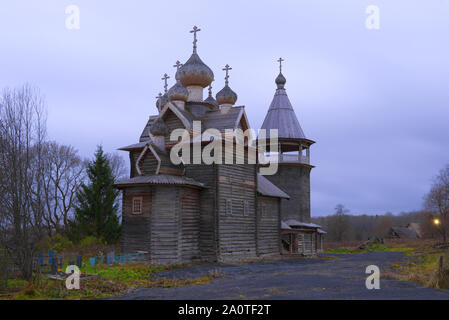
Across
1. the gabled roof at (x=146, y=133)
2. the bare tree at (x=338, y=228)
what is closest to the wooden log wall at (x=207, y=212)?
the gabled roof at (x=146, y=133)

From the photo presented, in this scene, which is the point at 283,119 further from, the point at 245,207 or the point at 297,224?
the point at 245,207

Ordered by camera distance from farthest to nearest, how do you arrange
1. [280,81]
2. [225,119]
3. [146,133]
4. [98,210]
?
[280,81] < [98,210] < [146,133] < [225,119]

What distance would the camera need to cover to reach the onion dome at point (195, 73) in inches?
1217

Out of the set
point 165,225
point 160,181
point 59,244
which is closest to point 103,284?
point 165,225

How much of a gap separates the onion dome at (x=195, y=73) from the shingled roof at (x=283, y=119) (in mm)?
12782

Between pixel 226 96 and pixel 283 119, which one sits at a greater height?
pixel 283 119

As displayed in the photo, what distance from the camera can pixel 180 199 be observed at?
25891mm

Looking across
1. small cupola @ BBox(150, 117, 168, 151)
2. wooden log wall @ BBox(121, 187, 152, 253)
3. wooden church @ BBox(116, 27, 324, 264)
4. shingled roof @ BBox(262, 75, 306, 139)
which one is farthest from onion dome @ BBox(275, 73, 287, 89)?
wooden log wall @ BBox(121, 187, 152, 253)

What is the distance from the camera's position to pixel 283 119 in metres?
43.1

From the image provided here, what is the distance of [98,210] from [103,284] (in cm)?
2209

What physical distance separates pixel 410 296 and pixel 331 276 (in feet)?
20.5
